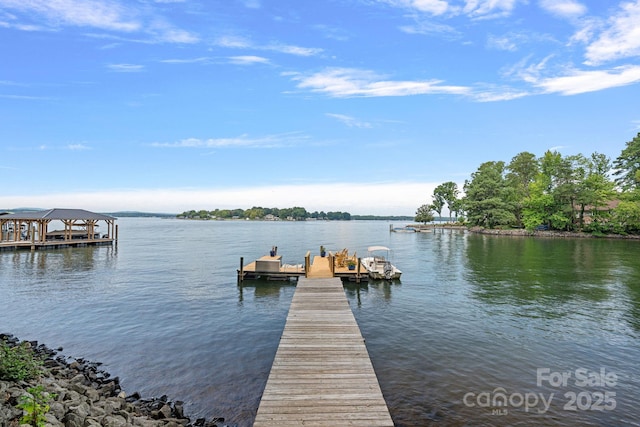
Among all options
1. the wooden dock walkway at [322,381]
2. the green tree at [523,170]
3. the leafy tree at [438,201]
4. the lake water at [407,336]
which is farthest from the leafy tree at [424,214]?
the wooden dock walkway at [322,381]

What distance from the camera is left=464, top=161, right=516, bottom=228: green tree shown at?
87.0 meters

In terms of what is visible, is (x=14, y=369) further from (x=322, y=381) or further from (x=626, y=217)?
(x=626, y=217)

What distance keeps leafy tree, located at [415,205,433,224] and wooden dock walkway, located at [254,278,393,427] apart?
445 feet

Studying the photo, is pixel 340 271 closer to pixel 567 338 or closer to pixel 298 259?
pixel 567 338

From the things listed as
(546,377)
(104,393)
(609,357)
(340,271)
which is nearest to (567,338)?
(609,357)

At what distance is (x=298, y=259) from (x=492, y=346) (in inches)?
1124

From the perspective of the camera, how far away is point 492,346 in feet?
43.5

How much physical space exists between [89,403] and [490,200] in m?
92.1

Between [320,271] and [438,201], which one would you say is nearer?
[320,271]

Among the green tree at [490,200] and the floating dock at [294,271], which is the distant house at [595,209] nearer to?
the green tree at [490,200]

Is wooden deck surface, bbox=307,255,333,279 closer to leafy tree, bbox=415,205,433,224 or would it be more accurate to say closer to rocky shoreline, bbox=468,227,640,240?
rocky shoreline, bbox=468,227,640,240

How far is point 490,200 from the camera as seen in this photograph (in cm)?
8656

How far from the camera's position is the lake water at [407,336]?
31.0ft

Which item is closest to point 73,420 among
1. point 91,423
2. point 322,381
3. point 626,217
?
point 91,423
